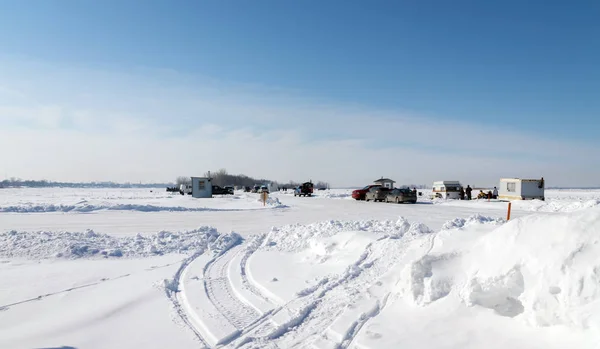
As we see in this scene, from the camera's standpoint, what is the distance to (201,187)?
142 ft

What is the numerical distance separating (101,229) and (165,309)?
39.8 feet

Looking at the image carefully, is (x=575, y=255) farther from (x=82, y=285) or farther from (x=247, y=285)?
(x=82, y=285)

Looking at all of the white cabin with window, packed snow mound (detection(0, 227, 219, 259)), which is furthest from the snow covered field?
the white cabin with window

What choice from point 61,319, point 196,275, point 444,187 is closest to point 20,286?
point 61,319

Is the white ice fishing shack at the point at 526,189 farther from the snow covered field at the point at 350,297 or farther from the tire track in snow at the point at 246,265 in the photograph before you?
the snow covered field at the point at 350,297

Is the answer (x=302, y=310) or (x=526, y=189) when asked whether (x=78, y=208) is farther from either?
(x=526, y=189)

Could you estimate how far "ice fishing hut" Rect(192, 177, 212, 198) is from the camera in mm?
42781

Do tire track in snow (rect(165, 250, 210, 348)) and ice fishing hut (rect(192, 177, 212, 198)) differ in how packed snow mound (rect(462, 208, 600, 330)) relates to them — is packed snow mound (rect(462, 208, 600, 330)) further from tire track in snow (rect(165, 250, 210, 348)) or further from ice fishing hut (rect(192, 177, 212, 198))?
ice fishing hut (rect(192, 177, 212, 198))

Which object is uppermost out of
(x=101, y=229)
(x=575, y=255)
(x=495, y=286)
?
(x=575, y=255)

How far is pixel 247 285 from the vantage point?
692 cm

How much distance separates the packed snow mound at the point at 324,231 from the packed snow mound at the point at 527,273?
427 centimetres

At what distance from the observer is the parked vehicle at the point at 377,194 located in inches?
1547

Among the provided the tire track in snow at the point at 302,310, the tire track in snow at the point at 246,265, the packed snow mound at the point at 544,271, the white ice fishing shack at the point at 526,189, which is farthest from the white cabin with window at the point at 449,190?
the packed snow mound at the point at 544,271

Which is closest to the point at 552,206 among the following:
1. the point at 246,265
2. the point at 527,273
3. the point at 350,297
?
the point at 246,265
